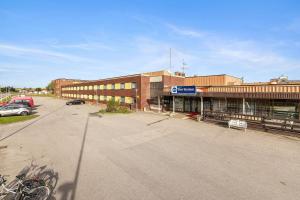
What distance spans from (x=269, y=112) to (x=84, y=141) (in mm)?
17067

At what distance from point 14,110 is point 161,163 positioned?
25935 mm

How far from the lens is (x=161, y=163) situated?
28.7 feet

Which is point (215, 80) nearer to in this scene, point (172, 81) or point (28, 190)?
point (172, 81)

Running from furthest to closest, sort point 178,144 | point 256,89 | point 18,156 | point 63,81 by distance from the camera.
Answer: point 63,81 → point 256,89 → point 178,144 → point 18,156

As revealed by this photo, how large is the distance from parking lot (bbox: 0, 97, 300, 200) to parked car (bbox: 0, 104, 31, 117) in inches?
532

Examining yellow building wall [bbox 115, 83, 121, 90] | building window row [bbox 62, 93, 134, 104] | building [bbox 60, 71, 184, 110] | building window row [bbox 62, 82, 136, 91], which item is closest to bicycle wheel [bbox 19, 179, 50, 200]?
building [bbox 60, 71, 184, 110]

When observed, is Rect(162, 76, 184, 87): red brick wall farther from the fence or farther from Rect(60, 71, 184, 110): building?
the fence

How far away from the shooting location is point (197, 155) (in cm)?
984

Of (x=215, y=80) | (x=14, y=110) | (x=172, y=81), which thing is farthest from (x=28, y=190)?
(x=172, y=81)

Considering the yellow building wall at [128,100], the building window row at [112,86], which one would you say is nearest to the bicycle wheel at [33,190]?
the building window row at [112,86]

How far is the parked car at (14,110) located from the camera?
2483 cm

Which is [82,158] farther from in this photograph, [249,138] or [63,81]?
[63,81]

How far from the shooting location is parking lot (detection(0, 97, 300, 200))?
6363mm

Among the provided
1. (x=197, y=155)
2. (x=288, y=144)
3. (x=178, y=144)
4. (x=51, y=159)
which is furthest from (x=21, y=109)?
(x=288, y=144)
